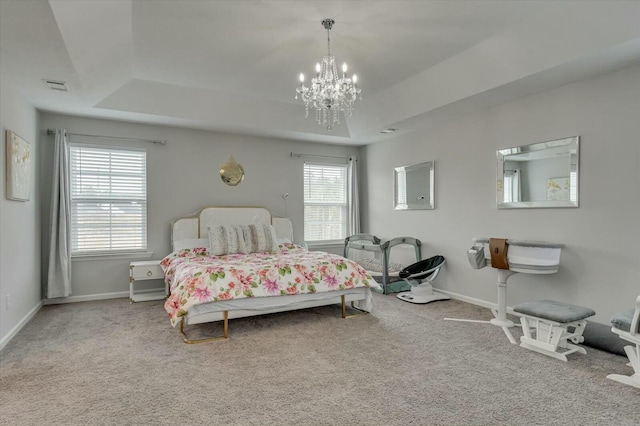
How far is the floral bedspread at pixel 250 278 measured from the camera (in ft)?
11.1

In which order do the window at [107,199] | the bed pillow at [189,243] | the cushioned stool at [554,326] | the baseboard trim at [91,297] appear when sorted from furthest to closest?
the bed pillow at [189,243] < the window at [107,199] < the baseboard trim at [91,297] < the cushioned stool at [554,326]

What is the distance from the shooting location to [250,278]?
11.9 feet

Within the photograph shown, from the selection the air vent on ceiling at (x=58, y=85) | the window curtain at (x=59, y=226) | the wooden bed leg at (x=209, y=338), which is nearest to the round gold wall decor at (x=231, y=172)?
the window curtain at (x=59, y=226)

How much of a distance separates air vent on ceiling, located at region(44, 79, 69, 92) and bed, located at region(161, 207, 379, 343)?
2156 millimetres

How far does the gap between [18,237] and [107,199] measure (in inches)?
54.0

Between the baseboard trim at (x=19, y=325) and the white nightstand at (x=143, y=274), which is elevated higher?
the white nightstand at (x=143, y=274)

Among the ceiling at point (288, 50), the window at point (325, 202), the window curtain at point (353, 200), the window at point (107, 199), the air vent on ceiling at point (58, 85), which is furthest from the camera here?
the window curtain at point (353, 200)

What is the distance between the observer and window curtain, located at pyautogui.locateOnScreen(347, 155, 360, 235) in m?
6.74

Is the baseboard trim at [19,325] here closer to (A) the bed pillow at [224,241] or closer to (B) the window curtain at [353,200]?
(A) the bed pillow at [224,241]

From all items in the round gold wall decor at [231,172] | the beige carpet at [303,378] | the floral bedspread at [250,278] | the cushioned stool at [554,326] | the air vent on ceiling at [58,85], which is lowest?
the beige carpet at [303,378]

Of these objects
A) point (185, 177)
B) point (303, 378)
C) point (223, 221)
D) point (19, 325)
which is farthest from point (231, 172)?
point (303, 378)

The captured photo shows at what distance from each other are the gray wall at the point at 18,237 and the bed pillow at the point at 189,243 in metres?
1.59

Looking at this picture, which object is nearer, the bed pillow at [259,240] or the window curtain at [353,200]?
the bed pillow at [259,240]

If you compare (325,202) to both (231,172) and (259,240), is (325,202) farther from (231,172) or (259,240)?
(259,240)
